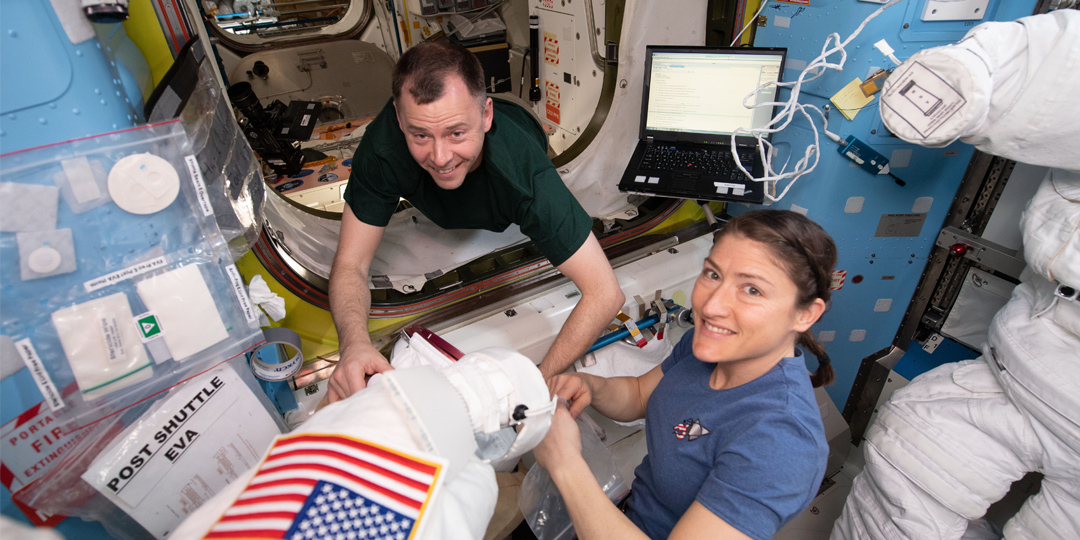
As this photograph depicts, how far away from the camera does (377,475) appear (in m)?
0.70

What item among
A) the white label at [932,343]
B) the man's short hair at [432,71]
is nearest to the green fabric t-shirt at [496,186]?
the man's short hair at [432,71]

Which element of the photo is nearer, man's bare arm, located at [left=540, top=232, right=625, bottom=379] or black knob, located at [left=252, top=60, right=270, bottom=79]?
man's bare arm, located at [left=540, top=232, right=625, bottom=379]

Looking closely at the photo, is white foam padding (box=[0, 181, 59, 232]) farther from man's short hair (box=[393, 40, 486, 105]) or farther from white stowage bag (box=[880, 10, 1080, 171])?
white stowage bag (box=[880, 10, 1080, 171])

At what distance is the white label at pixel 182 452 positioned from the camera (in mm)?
1104

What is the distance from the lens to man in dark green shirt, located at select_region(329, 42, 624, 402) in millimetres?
1638

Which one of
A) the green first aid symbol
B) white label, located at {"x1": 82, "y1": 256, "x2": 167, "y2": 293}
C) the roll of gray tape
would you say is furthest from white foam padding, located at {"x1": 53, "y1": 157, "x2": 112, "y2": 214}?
the roll of gray tape

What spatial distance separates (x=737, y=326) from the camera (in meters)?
1.24

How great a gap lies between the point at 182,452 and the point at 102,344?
314mm

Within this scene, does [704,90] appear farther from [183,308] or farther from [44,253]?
[44,253]

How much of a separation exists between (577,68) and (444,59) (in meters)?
2.26

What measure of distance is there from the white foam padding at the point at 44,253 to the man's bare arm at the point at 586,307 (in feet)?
4.31

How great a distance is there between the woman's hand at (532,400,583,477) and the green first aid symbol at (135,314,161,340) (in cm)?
94

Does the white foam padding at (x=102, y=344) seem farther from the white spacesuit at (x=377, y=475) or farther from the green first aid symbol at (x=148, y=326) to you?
the white spacesuit at (x=377, y=475)

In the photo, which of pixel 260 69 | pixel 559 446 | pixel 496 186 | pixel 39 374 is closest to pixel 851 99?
pixel 496 186
